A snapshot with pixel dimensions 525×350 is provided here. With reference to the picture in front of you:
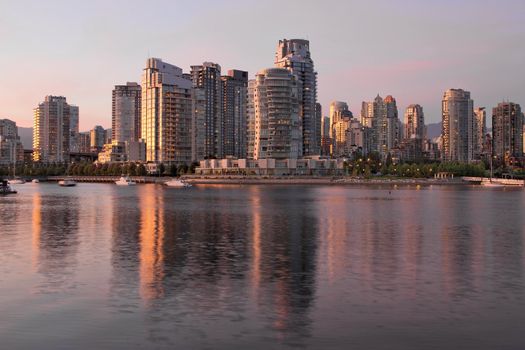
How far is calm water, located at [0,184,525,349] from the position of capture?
1014 inches

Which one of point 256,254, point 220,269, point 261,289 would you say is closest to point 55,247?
point 256,254

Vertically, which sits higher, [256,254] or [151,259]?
[151,259]

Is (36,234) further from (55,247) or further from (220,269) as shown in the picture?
(220,269)

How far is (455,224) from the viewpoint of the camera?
7994cm

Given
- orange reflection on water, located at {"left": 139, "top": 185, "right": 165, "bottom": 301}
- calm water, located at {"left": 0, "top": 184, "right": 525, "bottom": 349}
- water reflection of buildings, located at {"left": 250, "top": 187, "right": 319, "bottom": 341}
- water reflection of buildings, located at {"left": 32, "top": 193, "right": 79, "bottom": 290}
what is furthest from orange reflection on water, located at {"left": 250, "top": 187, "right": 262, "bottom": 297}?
water reflection of buildings, located at {"left": 32, "top": 193, "right": 79, "bottom": 290}

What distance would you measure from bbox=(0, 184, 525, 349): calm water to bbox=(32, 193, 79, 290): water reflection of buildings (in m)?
0.19

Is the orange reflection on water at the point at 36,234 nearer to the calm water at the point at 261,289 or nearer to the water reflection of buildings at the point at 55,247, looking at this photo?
the water reflection of buildings at the point at 55,247

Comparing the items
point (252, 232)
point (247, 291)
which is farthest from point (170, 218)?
point (247, 291)

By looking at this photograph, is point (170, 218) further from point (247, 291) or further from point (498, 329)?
point (498, 329)

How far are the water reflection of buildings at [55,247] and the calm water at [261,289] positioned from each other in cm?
19

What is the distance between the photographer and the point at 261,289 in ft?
116

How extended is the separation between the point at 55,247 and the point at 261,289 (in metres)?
26.1

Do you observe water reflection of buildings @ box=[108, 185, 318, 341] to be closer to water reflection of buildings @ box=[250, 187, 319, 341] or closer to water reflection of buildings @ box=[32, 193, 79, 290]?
water reflection of buildings @ box=[250, 187, 319, 341]


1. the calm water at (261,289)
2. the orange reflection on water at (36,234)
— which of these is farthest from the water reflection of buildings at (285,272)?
the orange reflection on water at (36,234)
